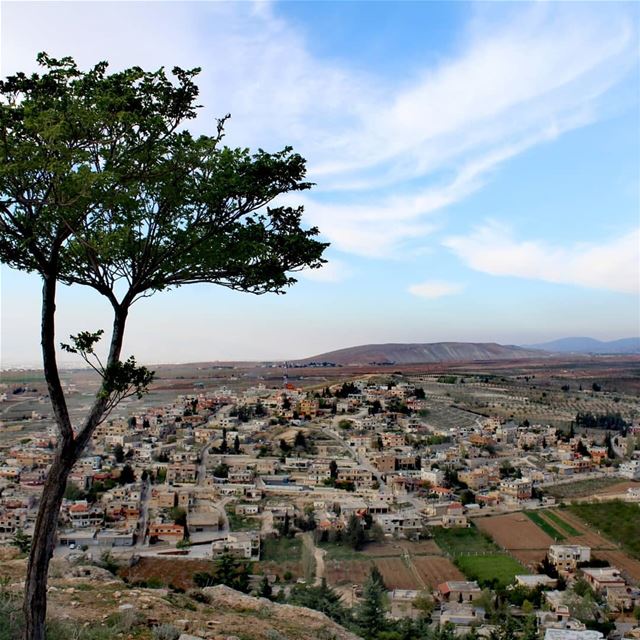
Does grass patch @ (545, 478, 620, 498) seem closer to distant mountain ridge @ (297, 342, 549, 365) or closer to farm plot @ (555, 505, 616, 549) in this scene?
farm plot @ (555, 505, 616, 549)

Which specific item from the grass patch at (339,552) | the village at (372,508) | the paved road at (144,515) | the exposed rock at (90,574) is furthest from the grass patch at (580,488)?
the exposed rock at (90,574)

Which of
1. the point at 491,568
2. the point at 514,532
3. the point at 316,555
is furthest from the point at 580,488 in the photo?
the point at 316,555

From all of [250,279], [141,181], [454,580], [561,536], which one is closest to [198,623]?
[250,279]

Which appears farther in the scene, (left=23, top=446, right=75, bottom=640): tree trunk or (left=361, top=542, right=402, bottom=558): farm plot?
(left=361, top=542, right=402, bottom=558): farm plot

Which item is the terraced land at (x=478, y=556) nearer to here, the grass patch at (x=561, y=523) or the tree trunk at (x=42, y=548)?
the grass patch at (x=561, y=523)

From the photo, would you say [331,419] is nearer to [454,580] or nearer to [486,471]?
[486,471]

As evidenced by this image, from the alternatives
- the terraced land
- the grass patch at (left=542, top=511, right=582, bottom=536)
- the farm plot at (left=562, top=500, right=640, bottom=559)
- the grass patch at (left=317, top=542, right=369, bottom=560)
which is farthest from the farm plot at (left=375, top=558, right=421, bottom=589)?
the farm plot at (left=562, top=500, right=640, bottom=559)

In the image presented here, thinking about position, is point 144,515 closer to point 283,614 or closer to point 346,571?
point 346,571
